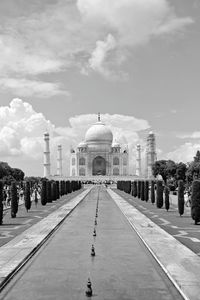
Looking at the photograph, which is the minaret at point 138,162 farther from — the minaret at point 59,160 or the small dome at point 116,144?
the minaret at point 59,160

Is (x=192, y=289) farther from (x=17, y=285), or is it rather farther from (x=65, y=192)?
(x=65, y=192)

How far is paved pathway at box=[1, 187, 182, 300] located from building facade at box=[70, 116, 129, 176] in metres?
107

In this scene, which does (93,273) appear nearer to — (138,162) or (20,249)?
(20,249)

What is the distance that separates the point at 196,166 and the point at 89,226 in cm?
4141

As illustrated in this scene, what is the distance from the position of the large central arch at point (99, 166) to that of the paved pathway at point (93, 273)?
361 feet

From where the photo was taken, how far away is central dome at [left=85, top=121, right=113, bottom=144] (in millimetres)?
124562

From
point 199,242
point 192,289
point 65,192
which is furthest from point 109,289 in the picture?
point 65,192

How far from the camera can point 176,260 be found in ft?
40.1

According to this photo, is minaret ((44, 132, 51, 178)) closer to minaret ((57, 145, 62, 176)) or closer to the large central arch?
minaret ((57, 145, 62, 176))

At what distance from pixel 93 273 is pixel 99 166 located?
385ft

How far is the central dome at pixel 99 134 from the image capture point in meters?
125

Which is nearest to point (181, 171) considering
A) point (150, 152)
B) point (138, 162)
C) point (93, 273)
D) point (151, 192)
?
point (150, 152)

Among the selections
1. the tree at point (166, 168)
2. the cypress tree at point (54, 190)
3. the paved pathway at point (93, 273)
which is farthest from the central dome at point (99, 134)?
the paved pathway at point (93, 273)

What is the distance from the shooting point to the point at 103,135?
125 meters
